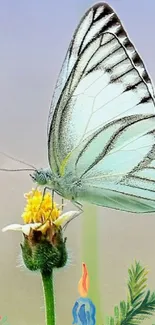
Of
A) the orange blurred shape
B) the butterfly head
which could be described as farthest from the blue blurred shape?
the butterfly head

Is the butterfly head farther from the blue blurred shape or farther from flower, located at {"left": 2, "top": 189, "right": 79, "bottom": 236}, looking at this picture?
the blue blurred shape

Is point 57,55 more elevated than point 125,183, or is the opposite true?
point 57,55

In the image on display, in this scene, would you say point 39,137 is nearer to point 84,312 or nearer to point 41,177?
point 41,177

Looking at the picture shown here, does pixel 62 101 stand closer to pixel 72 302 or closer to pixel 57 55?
pixel 57 55

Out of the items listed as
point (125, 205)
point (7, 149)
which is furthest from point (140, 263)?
point (7, 149)

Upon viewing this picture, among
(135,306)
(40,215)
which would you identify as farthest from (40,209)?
(135,306)

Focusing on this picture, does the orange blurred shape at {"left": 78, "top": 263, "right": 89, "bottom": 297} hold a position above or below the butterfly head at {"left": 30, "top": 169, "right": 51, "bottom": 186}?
below

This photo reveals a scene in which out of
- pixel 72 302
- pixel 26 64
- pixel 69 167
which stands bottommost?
pixel 72 302
